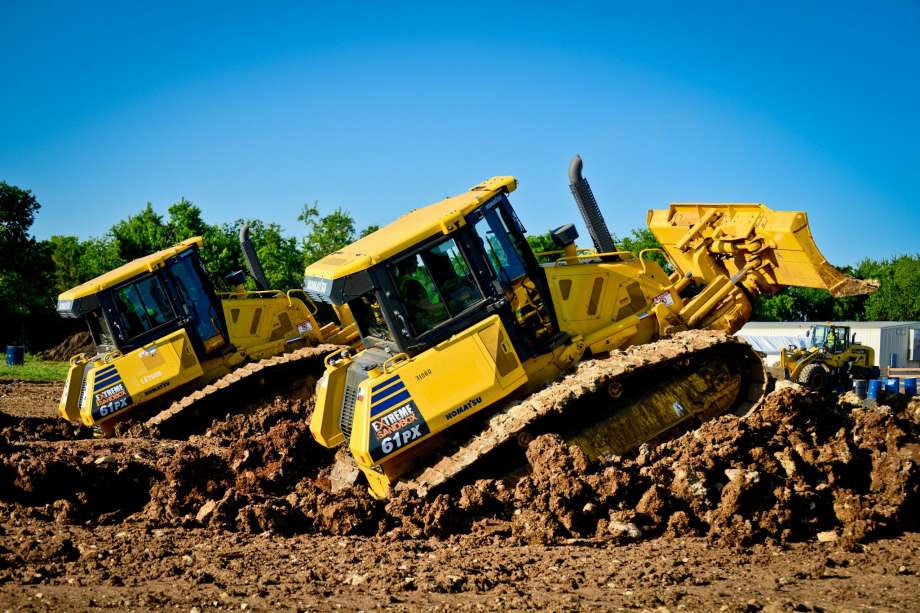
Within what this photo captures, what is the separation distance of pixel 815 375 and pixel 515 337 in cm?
1658

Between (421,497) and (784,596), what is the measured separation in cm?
367

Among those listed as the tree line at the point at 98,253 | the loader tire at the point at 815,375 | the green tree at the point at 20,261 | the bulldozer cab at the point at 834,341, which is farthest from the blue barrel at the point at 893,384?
the green tree at the point at 20,261

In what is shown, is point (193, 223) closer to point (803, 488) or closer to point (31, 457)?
point (31, 457)

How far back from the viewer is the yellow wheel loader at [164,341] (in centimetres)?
1481

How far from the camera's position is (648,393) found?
31.0 ft

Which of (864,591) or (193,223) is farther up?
(193,223)

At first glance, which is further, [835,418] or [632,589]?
[835,418]

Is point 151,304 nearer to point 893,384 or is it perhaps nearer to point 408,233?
point 408,233

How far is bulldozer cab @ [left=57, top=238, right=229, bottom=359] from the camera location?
1515 cm

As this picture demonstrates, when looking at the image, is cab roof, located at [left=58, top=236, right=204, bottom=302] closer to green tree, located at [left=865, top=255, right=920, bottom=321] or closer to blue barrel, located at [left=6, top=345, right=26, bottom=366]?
blue barrel, located at [left=6, top=345, right=26, bottom=366]

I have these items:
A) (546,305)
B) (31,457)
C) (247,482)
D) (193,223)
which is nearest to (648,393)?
(546,305)

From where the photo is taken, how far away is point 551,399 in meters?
8.63

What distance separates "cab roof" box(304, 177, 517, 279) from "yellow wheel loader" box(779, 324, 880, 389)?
52.1 ft

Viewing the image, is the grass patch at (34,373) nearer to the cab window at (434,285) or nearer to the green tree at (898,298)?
the cab window at (434,285)
